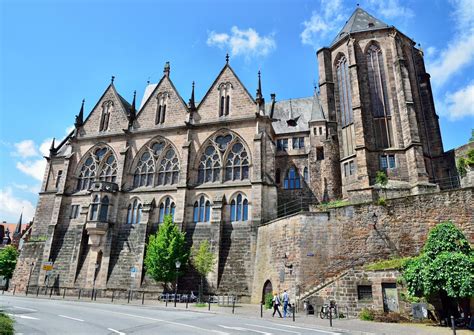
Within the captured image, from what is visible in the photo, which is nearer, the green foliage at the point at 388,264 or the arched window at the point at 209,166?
the green foliage at the point at 388,264

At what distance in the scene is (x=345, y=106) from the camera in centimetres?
3459

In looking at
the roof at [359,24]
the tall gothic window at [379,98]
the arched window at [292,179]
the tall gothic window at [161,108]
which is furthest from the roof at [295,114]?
the tall gothic window at [161,108]

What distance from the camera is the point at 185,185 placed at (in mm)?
31047

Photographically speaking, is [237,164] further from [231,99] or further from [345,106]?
[345,106]

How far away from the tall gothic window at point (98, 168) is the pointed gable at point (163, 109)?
4.71 m

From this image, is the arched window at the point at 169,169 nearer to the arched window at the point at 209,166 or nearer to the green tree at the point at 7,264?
the arched window at the point at 209,166

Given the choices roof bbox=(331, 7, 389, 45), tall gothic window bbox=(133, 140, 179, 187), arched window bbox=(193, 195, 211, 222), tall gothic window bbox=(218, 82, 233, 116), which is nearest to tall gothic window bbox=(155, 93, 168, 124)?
tall gothic window bbox=(133, 140, 179, 187)

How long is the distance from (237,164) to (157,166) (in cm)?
850

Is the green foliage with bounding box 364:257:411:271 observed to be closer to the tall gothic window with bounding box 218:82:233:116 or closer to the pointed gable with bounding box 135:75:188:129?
the tall gothic window with bounding box 218:82:233:116

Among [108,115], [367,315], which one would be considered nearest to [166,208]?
[108,115]

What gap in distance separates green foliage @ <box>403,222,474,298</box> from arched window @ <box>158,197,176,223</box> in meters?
21.4

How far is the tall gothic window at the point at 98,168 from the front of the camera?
35625 millimetres

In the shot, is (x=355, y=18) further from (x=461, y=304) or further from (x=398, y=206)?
(x=461, y=304)

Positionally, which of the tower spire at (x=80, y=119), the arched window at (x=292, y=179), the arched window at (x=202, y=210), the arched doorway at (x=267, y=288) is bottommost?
the arched doorway at (x=267, y=288)
